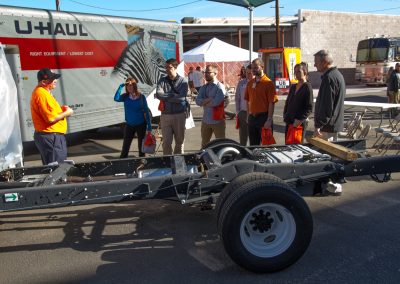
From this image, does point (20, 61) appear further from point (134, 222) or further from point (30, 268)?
point (30, 268)

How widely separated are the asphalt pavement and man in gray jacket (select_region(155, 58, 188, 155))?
61.9 inches

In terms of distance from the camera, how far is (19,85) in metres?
7.81

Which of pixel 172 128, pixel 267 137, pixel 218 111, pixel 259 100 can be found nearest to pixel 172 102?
pixel 172 128

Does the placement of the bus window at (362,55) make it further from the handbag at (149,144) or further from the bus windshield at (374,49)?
the handbag at (149,144)

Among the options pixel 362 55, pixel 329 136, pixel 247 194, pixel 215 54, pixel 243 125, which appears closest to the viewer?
pixel 247 194

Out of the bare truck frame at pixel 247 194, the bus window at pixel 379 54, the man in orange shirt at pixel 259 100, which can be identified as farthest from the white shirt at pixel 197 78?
the bare truck frame at pixel 247 194

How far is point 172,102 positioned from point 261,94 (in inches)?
55.9

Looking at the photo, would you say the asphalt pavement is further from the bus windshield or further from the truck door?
the bus windshield

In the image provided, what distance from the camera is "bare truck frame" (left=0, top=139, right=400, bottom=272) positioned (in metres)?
3.49

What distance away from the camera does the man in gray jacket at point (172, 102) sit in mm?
6715

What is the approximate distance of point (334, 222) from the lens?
4.80 metres

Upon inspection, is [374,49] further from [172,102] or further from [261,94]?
[172,102]

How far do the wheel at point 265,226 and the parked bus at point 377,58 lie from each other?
86.6 ft

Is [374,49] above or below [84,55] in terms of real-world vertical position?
above
